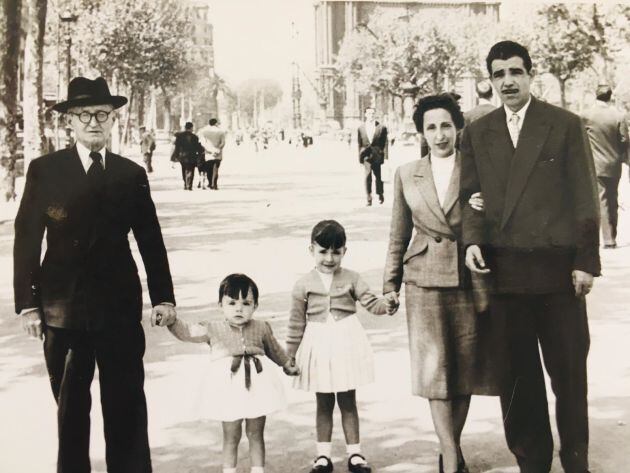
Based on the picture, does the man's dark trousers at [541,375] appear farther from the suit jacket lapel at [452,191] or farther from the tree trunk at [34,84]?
the tree trunk at [34,84]

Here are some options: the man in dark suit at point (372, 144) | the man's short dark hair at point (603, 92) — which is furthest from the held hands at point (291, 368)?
the man's short dark hair at point (603, 92)

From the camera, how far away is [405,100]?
262 inches

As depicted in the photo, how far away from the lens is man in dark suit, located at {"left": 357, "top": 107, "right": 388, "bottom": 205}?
6.57 meters

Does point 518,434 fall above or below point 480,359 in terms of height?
below

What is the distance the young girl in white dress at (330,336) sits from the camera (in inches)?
141

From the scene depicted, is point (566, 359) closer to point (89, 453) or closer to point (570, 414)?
point (570, 414)

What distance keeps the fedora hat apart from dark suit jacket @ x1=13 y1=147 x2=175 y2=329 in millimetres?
164

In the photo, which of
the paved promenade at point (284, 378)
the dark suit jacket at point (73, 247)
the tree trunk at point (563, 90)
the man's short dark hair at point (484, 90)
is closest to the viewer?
the dark suit jacket at point (73, 247)

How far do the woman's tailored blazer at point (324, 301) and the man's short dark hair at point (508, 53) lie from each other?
100 centimetres

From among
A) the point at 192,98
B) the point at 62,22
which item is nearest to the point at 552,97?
the point at 192,98

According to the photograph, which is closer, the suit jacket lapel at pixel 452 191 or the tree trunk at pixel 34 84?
the suit jacket lapel at pixel 452 191

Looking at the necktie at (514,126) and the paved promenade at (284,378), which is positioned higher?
the necktie at (514,126)

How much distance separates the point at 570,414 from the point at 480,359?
401mm

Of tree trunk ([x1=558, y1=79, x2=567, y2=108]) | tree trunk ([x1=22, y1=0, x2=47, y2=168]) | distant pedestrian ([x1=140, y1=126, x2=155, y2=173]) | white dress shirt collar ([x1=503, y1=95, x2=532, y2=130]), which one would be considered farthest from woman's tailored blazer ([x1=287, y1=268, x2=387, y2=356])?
tree trunk ([x1=22, y1=0, x2=47, y2=168])
